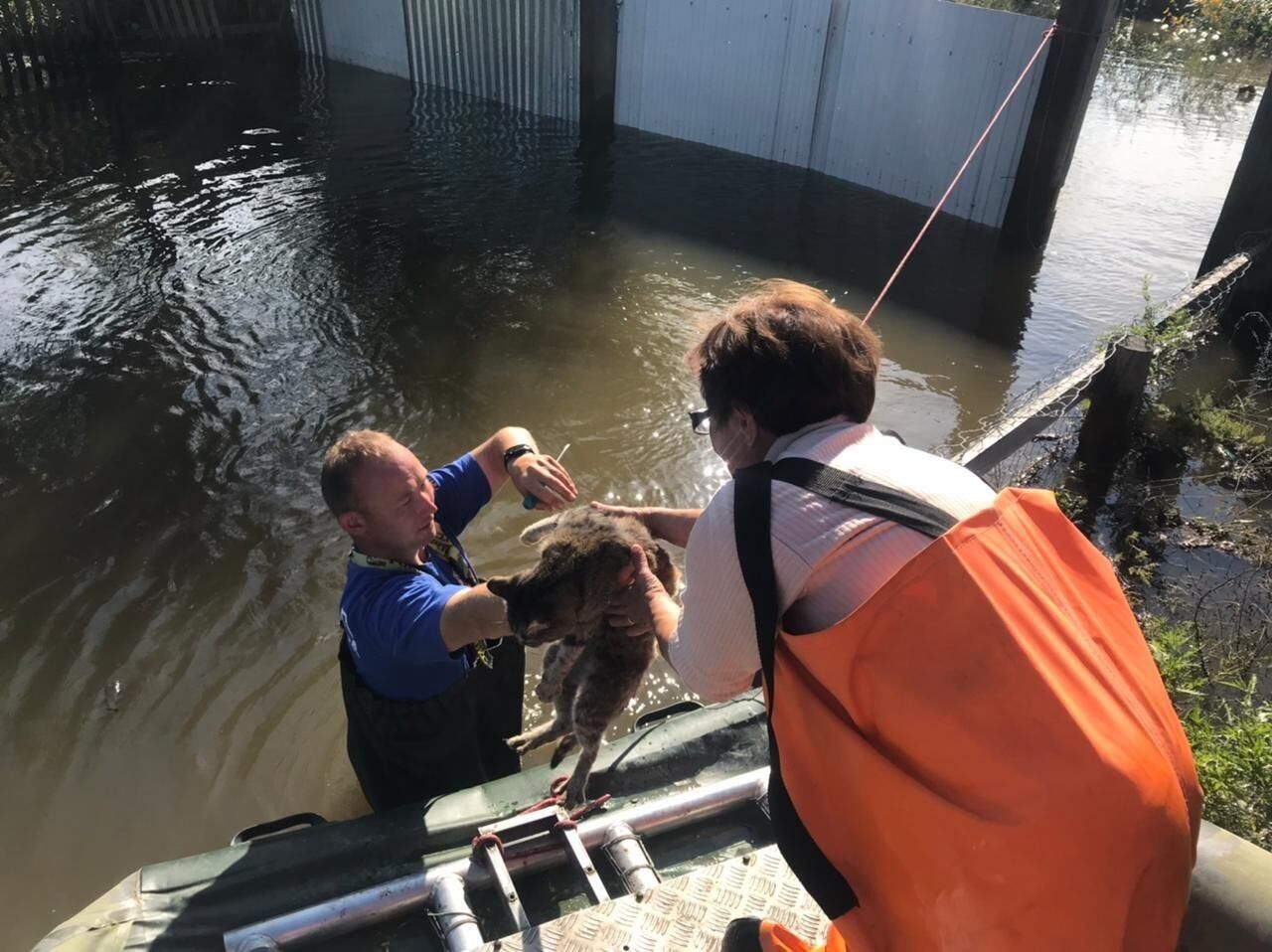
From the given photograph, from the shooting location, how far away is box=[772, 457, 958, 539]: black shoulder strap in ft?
5.54

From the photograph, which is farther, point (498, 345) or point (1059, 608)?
point (498, 345)

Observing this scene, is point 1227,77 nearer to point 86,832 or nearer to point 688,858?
point 688,858

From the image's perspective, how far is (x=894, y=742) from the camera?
5.44 ft

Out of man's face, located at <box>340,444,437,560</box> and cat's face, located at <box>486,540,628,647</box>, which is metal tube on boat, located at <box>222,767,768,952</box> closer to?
cat's face, located at <box>486,540,628,647</box>

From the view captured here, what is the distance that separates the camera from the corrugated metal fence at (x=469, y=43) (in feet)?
47.8

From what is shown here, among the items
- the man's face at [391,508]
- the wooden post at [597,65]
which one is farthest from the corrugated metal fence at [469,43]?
the man's face at [391,508]

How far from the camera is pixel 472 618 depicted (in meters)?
2.82

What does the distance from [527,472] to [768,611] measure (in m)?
1.86

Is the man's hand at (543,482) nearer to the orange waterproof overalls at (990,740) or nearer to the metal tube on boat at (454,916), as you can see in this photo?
the metal tube on boat at (454,916)

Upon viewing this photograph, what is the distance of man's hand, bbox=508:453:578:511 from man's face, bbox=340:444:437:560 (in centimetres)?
45

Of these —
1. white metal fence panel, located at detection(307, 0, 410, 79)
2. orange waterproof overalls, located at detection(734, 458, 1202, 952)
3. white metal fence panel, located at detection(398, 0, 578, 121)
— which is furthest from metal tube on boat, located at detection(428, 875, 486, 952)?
white metal fence panel, located at detection(307, 0, 410, 79)

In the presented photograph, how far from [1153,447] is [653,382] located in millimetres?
4099

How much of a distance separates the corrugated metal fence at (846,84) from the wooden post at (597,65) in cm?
18

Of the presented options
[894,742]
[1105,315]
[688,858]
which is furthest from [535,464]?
[1105,315]
